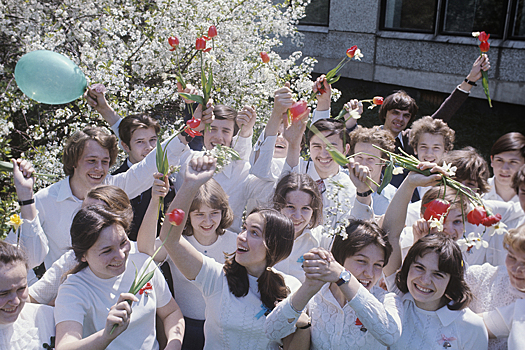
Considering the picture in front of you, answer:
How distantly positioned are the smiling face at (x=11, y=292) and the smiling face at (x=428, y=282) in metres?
1.91

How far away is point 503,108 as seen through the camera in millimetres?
8789

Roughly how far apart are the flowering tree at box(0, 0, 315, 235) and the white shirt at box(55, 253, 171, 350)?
6.00 ft

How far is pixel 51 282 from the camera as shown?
8.11 feet

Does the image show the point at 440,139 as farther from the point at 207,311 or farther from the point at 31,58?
the point at 31,58

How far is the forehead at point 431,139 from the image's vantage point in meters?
3.86

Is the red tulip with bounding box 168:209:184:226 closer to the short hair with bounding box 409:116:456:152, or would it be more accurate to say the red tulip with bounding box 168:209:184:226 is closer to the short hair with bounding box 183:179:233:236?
the short hair with bounding box 183:179:233:236

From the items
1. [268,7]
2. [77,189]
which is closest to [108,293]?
[77,189]

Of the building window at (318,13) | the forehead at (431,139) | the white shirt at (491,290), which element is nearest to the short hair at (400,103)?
the forehead at (431,139)

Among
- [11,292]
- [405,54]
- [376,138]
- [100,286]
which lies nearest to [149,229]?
[100,286]

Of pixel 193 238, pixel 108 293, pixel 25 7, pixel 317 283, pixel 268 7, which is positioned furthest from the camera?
pixel 268 7

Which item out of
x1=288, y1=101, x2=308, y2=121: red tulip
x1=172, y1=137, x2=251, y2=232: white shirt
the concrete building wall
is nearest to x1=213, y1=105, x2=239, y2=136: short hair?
x1=172, y1=137, x2=251, y2=232: white shirt

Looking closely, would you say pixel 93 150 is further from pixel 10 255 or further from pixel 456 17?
pixel 456 17

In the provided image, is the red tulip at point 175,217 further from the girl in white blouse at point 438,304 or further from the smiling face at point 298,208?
the girl in white blouse at point 438,304

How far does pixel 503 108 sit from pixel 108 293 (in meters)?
8.49
